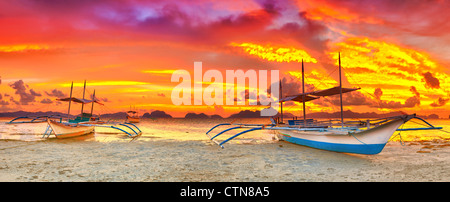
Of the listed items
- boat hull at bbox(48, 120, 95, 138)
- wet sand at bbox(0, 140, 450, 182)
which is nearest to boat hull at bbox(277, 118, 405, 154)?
wet sand at bbox(0, 140, 450, 182)

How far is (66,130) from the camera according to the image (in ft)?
65.2

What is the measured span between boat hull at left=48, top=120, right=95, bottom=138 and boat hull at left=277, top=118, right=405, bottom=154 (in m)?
18.7

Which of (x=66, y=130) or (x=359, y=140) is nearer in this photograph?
(x=359, y=140)

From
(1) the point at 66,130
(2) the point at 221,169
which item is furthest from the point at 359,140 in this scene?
(1) the point at 66,130

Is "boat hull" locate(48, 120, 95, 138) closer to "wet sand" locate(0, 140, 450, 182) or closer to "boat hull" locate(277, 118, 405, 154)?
"wet sand" locate(0, 140, 450, 182)

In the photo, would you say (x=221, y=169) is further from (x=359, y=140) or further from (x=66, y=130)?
(x=66, y=130)

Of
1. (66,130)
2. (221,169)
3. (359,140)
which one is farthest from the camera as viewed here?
(66,130)

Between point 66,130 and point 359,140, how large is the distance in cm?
2115

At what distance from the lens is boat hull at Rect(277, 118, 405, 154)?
34.6ft

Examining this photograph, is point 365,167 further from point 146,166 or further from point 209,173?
point 146,166

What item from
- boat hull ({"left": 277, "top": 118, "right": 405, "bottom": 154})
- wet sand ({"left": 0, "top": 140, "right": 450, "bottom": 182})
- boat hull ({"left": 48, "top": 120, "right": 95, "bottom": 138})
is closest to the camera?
wet sand ({"left": 0, "top": 140, "right": 450, "bottom": 182})

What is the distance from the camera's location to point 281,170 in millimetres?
8977
